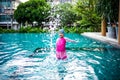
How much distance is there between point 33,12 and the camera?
47938 mm

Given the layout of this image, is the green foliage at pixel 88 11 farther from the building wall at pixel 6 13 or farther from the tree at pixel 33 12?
the building wall at pixel 6 13

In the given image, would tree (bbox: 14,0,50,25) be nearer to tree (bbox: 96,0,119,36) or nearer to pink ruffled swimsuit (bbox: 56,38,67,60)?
tree (bbox: 96,0,119,36)

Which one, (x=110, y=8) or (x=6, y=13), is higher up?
(x=6, y=13)

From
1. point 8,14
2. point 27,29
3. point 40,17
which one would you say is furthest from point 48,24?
point 8,14

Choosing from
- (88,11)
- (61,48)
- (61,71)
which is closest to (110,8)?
(61,48)

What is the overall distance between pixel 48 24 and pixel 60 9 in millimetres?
6182

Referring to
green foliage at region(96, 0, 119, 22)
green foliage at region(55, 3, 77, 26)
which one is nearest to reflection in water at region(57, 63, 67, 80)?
green foliage at region(96, 0, 119, 22)

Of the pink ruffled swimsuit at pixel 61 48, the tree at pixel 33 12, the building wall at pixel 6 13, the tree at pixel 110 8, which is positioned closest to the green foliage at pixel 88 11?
the tree at pixel 110 8

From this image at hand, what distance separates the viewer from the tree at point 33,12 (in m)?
47.9

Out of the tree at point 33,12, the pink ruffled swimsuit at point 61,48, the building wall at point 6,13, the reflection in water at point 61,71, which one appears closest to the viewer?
the reflection in water at point 61,71

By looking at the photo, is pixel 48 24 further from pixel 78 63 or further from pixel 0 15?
pixel 78 63

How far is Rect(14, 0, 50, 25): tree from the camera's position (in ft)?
157

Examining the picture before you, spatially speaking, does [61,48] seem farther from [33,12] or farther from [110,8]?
[33,12]

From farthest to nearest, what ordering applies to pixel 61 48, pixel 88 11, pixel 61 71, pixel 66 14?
pixel 66 14, pixel 88 11, pixel 61 48, pixel 61 71
